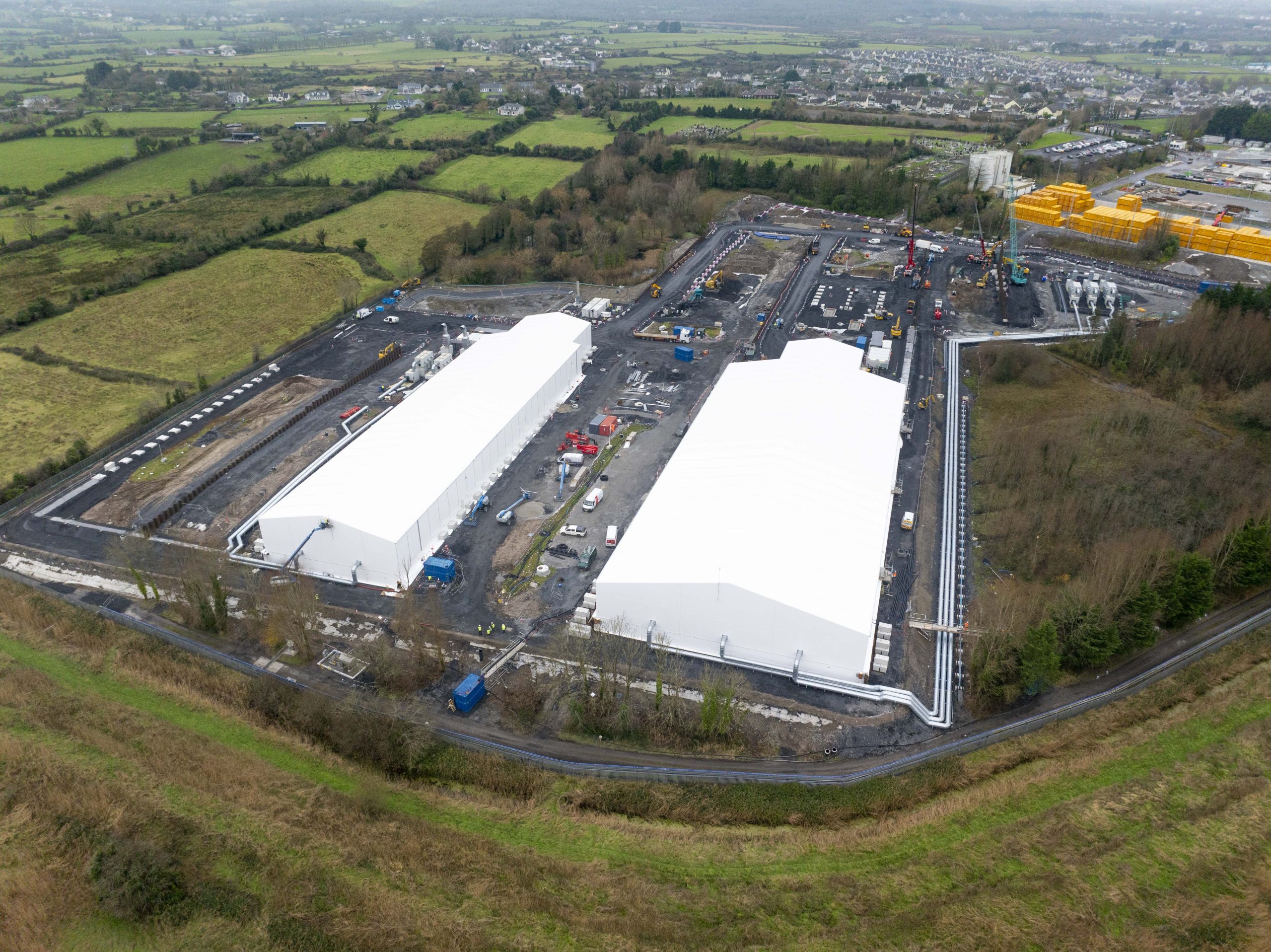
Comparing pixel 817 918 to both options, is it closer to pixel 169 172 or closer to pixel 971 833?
pixel 971 833

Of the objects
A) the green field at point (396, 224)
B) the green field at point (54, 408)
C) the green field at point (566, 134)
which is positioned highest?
the green field at point (566, 134)

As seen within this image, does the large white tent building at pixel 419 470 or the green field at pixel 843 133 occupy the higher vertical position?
the green field at pixel 843 133

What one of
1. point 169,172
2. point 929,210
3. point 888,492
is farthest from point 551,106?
point 888,492

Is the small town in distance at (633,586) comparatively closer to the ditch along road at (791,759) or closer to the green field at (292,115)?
the ditch along road at (791,759)

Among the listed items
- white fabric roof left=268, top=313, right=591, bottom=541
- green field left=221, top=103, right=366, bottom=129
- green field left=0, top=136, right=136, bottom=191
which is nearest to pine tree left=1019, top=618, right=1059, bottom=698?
white fabric roof left=268, top=313, right=591, bottom=541

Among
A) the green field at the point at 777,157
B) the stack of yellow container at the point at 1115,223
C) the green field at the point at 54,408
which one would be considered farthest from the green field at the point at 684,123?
the green field at the point at 54,408
